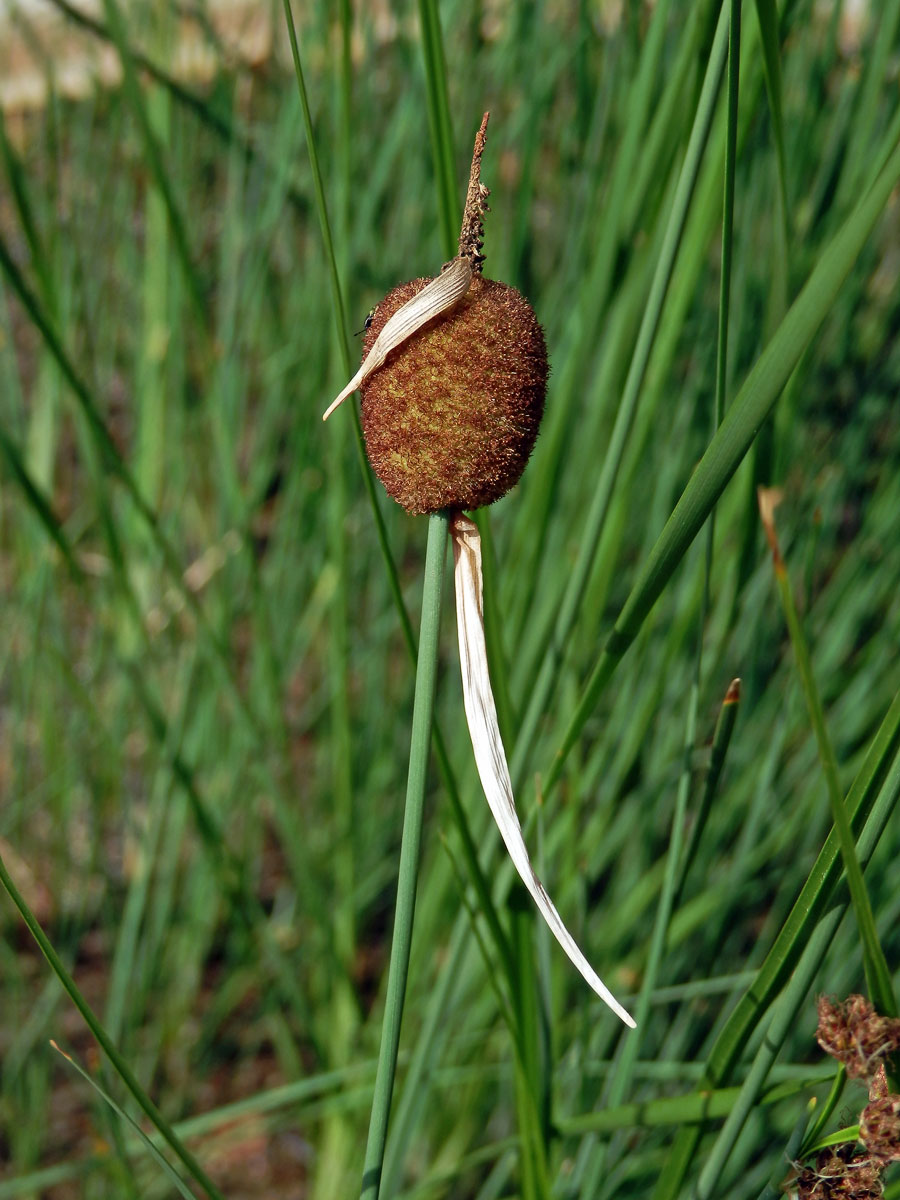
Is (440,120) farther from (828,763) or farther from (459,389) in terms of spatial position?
(828,763)

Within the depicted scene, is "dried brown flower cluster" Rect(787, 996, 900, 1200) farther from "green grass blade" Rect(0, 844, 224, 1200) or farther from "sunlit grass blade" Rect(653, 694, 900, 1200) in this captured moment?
"green grass blade" Rect(0, 844, 224, 1200)

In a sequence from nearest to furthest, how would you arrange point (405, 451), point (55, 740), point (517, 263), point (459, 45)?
point (405, 451) < point (517, 263) < point (459, 45) < point (55, 740)

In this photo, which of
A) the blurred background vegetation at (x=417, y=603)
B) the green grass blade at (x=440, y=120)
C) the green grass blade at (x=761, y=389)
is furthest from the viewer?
the blurred background vegetation at (x=417, y=603)

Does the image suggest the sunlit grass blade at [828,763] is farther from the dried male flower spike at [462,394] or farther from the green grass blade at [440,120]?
the green grass blade at [440,120]

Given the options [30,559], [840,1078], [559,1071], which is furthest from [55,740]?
[840,1078]

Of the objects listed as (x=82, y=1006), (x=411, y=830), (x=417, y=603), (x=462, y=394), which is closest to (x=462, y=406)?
(x=462, y=394)

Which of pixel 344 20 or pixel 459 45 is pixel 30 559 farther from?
pixel 344 20

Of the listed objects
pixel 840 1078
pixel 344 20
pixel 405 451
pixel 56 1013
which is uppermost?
pixel 344 20

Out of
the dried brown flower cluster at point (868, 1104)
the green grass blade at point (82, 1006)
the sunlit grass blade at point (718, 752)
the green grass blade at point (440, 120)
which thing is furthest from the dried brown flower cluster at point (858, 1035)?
the green grass blade at point (440, 120)
